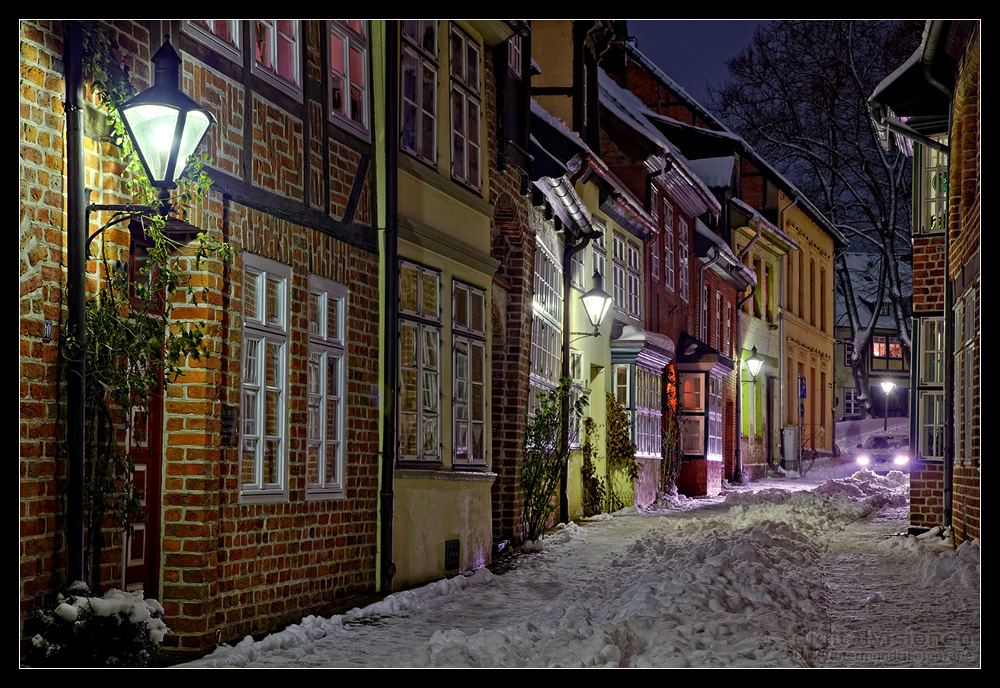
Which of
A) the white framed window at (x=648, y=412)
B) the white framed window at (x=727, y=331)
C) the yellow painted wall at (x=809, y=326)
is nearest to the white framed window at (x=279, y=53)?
the white framed window at (x=648, y=412)

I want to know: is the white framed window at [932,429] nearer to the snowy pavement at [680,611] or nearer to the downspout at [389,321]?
the snowy pavement at [680,611]

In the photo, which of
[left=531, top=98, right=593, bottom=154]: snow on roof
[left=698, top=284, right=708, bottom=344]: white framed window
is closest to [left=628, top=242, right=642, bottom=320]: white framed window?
[left=531, top=98, right=593, bottom=154]: snow on roof

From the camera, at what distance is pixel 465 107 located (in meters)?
12.7

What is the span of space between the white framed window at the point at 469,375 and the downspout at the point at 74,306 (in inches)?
Answer: 231

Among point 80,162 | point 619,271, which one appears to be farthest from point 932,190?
point 80,162

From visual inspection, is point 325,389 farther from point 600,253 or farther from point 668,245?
point 668,245

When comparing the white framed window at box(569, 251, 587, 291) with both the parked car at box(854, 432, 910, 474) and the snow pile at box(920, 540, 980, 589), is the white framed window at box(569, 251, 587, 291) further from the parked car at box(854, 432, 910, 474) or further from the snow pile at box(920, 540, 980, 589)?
the parked car at box(854, 432, 910, 474)

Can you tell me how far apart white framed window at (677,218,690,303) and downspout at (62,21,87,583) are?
68.2 ft

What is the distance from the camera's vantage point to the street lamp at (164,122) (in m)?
6.58

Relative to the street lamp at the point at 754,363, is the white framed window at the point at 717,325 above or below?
above

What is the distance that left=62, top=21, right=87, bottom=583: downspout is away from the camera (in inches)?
254

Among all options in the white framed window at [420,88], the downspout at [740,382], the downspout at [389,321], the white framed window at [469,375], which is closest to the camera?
the downspout at [389,321]

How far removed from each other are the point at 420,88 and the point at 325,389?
331cm
